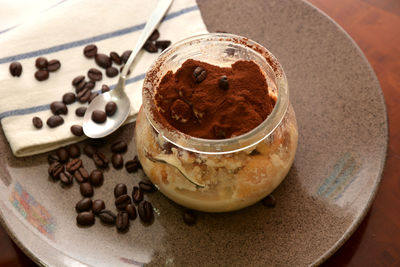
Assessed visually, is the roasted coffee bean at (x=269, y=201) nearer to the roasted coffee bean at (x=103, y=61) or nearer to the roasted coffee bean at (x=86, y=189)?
the roasted coffee bean at (x=86, y=189)

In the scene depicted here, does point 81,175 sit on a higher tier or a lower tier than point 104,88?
lower

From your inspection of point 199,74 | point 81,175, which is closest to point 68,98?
point 81,175

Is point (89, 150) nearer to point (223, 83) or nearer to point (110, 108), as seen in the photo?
point (110, 108)

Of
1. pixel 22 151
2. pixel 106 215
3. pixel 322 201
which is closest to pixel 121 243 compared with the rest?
pixel 106 215

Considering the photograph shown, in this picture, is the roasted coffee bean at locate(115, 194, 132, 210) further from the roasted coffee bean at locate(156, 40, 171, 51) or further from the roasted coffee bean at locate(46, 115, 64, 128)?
the roasted coffee bean at locate(156, 40, 171, 51)

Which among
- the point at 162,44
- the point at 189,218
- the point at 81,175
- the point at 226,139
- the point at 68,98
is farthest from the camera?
the point at 162,44

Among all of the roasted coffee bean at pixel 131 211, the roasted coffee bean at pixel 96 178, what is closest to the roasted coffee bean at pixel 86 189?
the roasted coffee bean at pixel 96 178
